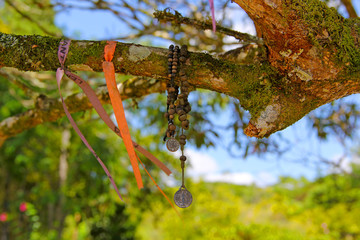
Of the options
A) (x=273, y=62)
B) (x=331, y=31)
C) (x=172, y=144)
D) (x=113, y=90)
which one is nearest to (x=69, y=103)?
(x=113, y=90)

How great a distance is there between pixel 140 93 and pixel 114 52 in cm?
68

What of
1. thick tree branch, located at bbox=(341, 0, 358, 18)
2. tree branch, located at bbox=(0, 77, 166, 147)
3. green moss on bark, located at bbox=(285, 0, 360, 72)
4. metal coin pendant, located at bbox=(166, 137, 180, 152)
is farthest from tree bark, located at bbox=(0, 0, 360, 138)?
thick tree branch, located at bbox=(341, 0, 358, 18)

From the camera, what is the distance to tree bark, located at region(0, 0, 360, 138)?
114 cm

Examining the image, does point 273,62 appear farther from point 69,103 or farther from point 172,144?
point 69,103

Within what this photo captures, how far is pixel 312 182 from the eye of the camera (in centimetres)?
902

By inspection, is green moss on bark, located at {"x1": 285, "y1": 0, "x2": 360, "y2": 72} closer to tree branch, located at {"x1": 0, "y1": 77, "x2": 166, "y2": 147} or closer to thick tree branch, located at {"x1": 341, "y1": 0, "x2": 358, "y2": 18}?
tree branch, located at {"x1": 0, "y1": 77, "x2": 166, "y2": 147}

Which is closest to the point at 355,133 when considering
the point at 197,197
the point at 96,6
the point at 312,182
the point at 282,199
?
the point at 96,6

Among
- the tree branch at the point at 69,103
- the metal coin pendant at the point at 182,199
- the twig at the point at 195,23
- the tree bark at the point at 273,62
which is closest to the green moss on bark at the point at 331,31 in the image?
the tree bark at the point at 273,62

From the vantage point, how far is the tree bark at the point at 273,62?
114cm

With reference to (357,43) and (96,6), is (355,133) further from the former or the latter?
(96,6)

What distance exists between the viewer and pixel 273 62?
49.8 inches

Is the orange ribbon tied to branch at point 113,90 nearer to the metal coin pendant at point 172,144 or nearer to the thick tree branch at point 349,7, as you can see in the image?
the metal coin pendant at point 172,144

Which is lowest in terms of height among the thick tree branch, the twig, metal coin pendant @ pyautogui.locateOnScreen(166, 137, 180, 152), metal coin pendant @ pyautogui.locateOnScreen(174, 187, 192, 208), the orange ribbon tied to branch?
metal coin pendant @ pyautogui.locateOnScreen(174, 187, 192, 208)

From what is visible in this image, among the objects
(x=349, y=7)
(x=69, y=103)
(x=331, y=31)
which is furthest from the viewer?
(x=349, y=7)
